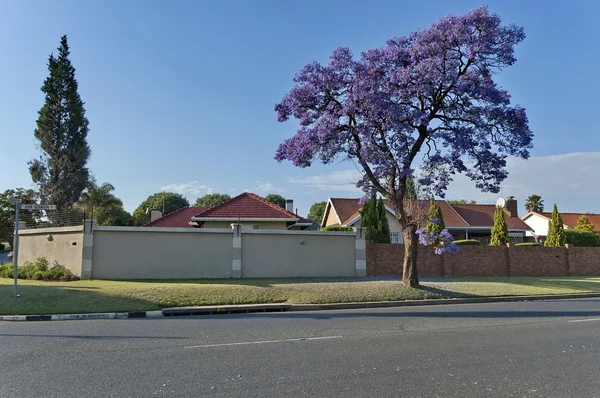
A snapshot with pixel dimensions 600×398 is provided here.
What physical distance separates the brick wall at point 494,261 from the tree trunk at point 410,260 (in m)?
4.76

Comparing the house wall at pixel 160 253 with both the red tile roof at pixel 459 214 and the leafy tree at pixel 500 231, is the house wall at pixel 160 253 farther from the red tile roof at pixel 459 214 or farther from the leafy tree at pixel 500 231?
the red tile roof at pixel 459 214

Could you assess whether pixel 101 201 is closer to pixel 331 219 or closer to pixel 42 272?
pixel 331 219

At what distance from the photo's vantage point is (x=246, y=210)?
26219mm

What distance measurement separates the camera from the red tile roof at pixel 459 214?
133 feet

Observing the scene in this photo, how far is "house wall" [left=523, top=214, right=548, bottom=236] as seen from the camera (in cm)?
5106

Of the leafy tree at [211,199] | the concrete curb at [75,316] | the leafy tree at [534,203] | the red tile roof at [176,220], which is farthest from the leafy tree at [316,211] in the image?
the concrete curb at [75,316]

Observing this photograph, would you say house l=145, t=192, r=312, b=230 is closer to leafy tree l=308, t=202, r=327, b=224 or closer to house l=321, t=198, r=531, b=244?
house l=321, t=198, r=531, b=244

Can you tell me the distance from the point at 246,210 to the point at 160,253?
7.75 m

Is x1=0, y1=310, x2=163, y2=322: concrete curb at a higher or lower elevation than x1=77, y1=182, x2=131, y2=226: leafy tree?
lower

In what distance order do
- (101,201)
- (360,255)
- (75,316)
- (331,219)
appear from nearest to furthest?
(75,316) → (360,255) → (331,219) → (101,201)

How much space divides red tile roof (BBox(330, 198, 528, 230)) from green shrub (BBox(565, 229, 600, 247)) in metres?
9.85

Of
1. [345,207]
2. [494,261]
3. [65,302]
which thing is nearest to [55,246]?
[65,302]

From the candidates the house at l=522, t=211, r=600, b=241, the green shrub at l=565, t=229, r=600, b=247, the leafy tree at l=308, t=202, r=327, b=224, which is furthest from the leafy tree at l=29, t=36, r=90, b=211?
the leafy tree at l=308, t=202, r=327, b=224

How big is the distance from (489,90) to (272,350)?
12.5 meters
